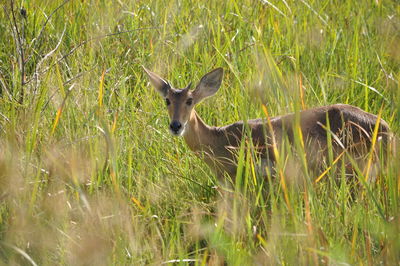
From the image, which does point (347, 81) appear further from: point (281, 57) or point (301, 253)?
point (301, 253)

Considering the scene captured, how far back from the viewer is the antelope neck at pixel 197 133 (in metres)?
4.54

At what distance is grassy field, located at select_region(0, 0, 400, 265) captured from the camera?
2.61 meters

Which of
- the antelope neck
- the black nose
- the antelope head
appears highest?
the antelope head

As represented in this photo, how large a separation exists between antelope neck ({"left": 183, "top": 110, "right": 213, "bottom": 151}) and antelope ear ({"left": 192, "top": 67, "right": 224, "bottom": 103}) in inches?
7.1

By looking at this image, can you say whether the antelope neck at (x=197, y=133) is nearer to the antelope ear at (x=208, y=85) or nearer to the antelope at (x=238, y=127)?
the antelope at (x=238, y=127)

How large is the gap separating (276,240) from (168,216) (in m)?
0.89

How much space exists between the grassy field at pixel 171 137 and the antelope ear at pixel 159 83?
67mm

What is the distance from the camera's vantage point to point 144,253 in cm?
277

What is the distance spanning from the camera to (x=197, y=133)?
456cm

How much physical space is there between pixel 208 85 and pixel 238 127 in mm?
304

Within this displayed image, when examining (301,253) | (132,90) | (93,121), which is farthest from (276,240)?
(132,90)

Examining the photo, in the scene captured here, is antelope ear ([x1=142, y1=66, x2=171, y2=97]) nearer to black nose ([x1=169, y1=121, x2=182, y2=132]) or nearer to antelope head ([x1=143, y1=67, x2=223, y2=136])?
antelope head ([x1=143, y1=67, x2=223, y2=136])

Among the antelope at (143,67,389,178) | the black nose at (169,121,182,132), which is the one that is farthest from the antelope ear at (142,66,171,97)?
the black nose at (169,121,182,132)

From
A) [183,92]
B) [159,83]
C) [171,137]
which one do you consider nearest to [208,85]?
[183,92]
